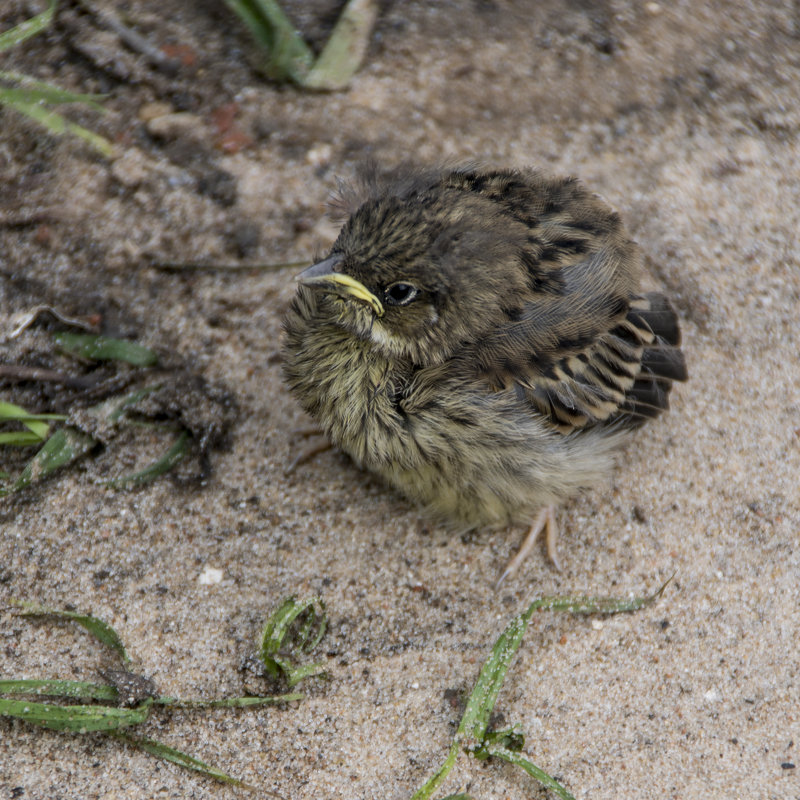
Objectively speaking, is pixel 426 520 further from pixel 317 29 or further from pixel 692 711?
pixel 317 29

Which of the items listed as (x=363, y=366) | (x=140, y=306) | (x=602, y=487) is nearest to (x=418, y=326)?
(x=363, y=366)

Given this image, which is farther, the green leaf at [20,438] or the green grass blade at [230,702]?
the green leaf at [20,438]

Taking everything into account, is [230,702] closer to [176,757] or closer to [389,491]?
[176,757]

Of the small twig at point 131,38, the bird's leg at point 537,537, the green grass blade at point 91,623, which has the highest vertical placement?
the small twig at point 131,38

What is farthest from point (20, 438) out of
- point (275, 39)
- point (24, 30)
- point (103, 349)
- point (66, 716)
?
point (275, 39)

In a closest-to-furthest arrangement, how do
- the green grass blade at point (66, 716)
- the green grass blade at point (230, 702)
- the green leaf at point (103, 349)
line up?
1. the green grass blade at point (66, 716)
2. the green grass blade at point (230, 702)
3. the green leaf at point (103, 349)

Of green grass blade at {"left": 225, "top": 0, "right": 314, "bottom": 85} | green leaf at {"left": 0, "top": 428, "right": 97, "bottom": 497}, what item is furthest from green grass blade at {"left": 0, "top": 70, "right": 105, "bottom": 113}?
green leaf at {"left": 0, "top": 428, "right": 97, "bottom": 497}

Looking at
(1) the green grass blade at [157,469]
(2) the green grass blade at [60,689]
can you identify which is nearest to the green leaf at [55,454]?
(1) the green grass blade at [157,469]

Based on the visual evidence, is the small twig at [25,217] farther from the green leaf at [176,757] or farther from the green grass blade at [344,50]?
the green leaf at [176,757]

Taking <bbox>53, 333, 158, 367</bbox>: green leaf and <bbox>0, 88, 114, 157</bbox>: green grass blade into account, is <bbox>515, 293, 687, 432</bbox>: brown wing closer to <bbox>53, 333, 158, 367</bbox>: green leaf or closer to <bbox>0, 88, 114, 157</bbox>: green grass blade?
<bbox>53, 333, 158, 367</bbox>: green leaf
